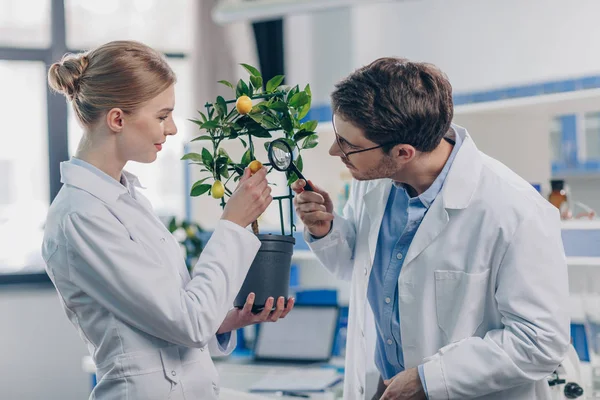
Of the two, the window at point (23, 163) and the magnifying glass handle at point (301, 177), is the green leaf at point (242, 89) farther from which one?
the window at point (23, 163)

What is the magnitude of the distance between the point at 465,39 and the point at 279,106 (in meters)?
2.28

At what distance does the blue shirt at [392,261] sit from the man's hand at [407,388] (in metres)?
0.12

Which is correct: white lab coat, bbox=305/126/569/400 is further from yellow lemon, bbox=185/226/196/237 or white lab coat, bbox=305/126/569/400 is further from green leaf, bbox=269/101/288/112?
yellow lemon, bbox=185/226/196/237

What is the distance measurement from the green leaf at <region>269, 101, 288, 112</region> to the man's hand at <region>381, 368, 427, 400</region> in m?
0.60

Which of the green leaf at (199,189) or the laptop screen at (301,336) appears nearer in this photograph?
the green leaf at (199,189)

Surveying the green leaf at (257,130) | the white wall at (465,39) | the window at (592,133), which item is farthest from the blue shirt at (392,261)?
the window at (592,133)

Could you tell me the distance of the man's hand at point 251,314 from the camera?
4.88ft

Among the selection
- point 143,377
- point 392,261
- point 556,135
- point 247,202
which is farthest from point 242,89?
point 556,135

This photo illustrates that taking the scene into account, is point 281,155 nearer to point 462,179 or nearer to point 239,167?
point 239,167

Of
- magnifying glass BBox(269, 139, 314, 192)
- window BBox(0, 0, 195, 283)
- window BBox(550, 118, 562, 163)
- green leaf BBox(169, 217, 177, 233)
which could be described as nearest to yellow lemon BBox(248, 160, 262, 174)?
magnifying glass BBox(269, 139, 314, 192)

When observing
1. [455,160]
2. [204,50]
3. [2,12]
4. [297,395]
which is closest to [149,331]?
[455,160]

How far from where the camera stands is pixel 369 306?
1697mm

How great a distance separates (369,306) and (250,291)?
1.10ft

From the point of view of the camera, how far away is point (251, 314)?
1.52m
